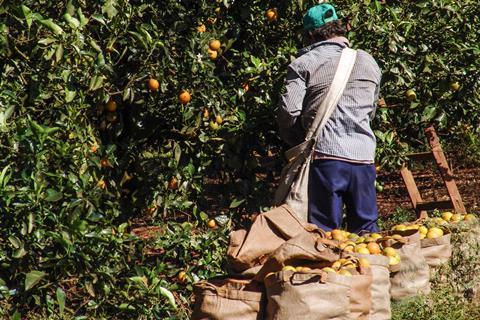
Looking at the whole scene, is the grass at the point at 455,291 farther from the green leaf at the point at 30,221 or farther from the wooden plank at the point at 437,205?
the wooden plank at the point at 437,205

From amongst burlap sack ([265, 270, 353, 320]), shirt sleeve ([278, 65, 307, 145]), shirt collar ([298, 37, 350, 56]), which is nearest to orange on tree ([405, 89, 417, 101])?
shirt collar ([298, 37, 350, 56])

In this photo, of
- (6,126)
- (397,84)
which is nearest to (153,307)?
(6,126)

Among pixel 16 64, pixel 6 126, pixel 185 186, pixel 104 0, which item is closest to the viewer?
pixel 6 126

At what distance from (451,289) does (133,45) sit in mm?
1877

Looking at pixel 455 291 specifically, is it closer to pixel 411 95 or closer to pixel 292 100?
pixel 292 100

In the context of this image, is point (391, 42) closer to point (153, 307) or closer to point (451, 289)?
point (451, 289)

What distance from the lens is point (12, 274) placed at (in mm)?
3992

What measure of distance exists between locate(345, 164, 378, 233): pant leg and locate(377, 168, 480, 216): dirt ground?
3021 millimetres

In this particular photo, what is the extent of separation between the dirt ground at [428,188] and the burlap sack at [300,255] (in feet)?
13.4

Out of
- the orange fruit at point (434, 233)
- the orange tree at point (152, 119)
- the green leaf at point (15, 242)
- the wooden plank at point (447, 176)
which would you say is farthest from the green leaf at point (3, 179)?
the wooden plank at point (447, 176)

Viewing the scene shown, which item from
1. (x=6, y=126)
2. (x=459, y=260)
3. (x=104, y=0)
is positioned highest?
(x=104, y=0)

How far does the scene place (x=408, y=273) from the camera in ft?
11.8

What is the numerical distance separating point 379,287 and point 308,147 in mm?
1078

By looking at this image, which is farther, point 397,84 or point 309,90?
point 397,84
